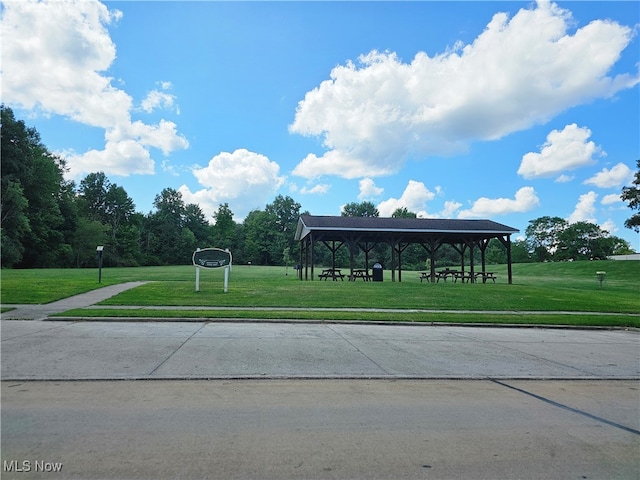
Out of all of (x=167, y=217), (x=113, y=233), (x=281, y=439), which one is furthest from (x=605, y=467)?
(x=167, y=217)

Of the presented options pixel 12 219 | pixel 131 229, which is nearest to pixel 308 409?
pixel 12 219

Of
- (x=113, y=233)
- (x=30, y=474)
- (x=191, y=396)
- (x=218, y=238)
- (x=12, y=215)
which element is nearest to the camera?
(x=30, y=474)

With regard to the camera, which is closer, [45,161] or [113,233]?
[45,161]

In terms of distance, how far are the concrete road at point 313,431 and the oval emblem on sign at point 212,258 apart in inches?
517

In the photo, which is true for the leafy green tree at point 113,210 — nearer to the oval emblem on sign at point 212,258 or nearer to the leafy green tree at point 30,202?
the leafy green tree at point 30,202

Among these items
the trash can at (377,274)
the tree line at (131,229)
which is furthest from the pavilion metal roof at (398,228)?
the tree line at (131,229)

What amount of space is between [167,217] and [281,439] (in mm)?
98685

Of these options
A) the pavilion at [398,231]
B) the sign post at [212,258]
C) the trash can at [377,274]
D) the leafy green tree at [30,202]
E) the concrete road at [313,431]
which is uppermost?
the leafy green tree at [30,202]

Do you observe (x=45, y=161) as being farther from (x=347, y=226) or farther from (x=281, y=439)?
(x=281, y=439)

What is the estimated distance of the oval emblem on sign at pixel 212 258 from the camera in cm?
1855

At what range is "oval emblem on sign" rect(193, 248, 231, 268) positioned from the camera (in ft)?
60.8

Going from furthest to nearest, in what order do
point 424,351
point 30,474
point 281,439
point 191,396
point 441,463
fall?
point 424,351 → point 191,396 → point 281,439 → point 441,463 → point 30,474

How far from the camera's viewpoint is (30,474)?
308cm

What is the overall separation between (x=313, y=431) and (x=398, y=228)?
24.9 meters
